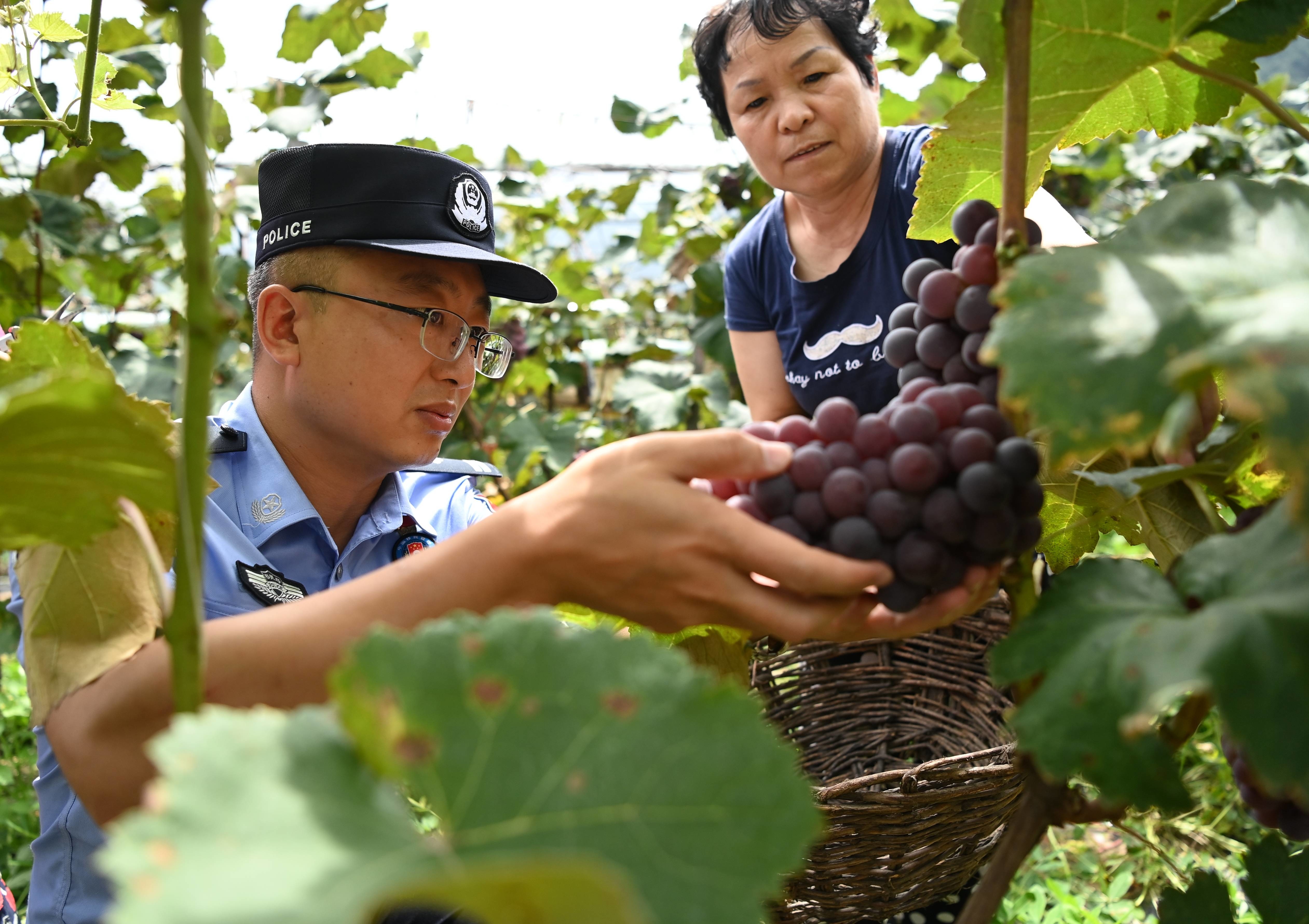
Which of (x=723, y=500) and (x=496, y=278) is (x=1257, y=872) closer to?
(x=723, y=500)

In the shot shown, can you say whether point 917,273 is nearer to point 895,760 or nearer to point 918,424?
point 918,424

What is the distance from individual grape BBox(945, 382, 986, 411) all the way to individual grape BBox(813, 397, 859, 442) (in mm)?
73

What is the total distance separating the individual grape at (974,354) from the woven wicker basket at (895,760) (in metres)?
0.61

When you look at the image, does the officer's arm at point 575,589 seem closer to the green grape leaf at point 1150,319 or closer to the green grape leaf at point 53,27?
the green grape leaf at point 1150,319

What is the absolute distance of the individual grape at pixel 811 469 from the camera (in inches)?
27.5

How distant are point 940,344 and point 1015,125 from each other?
159 mm

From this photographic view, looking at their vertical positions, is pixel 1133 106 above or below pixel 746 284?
above

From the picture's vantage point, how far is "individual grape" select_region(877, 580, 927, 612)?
665 millimetres

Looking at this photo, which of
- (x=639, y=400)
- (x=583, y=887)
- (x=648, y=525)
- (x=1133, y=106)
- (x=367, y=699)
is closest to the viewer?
(x=583, y=887)

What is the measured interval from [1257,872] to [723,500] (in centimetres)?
46

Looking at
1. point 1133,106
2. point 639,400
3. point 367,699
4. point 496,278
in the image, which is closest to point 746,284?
point 496,278

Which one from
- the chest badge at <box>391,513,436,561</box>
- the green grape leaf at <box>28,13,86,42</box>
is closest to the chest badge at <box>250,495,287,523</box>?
the chest badge at <box>391,513,436,561</box>

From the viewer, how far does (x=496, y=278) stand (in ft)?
5.74

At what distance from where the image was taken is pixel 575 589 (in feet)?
2.39
